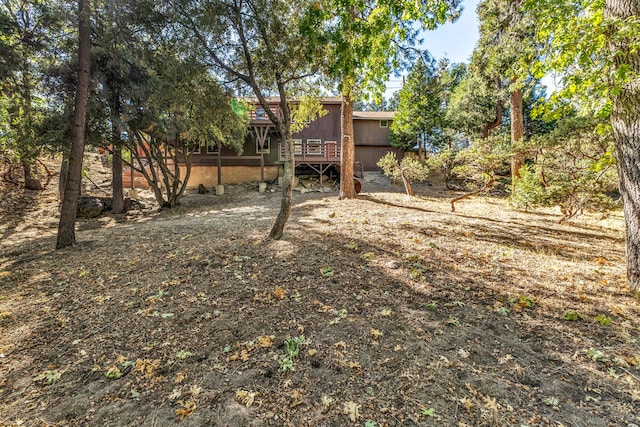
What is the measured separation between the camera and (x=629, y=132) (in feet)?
12.8

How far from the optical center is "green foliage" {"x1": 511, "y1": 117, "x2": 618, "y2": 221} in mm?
5922

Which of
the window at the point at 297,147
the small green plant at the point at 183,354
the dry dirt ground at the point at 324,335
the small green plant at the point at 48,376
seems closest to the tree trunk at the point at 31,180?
the dry dirt ground at the point at 324,335

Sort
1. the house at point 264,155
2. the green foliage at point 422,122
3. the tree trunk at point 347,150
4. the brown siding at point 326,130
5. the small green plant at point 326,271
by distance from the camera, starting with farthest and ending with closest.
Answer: the brown siding at point 326,130 → the green foliage at point 422,122 → the house at point 264,155 → the tree trunk at point 347,150 → the small green plant at point 326,271

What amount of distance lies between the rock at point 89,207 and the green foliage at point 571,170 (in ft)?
49.6

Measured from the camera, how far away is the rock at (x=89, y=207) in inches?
471

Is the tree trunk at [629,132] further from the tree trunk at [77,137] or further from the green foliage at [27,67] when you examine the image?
the green foliage at [27,67]

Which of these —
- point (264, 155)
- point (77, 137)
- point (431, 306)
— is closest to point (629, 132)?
point (431, 306)

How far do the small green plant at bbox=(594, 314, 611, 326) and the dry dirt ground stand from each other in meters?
0.02

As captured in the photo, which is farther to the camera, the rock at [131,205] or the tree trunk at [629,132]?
the rock at [131,205]

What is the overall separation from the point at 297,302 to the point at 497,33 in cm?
1158

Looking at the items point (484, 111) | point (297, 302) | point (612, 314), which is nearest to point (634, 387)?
point (612, 314)

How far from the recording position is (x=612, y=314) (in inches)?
137

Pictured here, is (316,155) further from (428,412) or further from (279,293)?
(428,412)

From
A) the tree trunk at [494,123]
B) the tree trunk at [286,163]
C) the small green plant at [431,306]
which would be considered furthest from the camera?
the tree trunk at [494,123]
